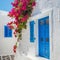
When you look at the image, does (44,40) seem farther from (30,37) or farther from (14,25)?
(14,25)

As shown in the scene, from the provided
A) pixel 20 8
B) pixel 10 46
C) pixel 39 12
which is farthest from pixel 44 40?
pixel 10 46

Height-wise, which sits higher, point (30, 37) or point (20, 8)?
point (20, 8)

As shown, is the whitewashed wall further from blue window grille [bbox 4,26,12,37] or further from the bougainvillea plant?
the bougainvillea plant

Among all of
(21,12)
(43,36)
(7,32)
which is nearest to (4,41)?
(7,32)

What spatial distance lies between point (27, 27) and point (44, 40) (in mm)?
2081

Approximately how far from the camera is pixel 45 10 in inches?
329

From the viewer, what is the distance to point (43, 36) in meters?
8.82

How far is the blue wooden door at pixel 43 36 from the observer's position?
8.40 meters

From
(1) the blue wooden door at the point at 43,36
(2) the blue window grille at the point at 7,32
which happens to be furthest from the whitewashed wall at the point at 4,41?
(1) the blue wooden door at the point at 43,36

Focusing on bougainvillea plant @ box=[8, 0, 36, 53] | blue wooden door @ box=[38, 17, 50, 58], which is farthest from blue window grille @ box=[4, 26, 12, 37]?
blue wooden door @ box=[38, 17, 50, 58]

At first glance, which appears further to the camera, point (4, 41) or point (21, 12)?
point (4, 41)

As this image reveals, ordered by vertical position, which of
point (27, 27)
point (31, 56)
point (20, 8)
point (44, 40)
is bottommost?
point (31, 56)

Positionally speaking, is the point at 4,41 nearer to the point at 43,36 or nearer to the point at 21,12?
the point at 21,12

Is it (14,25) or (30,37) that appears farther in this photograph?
(14,25)
